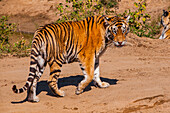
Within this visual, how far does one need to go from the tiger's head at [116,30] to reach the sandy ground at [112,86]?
1.03 m

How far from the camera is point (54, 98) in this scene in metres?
6.16

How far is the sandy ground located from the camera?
5.61 meters

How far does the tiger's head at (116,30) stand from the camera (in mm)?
6012

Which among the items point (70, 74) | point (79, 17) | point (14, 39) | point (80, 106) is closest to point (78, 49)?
point (80, 106)

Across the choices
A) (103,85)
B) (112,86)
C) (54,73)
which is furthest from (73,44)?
(112,86)

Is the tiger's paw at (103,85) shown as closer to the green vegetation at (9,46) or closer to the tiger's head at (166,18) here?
the green vegetation at (9,46)

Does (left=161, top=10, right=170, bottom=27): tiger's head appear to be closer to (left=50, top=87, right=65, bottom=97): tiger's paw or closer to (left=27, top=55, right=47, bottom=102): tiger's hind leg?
(left=50, top=87, right=65, bottom=97): tiger's paw

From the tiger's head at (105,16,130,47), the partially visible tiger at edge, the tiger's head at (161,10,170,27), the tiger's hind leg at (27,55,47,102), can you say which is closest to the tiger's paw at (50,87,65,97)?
the partially visible tiger at edge

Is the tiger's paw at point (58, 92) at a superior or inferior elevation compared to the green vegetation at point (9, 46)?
inferior

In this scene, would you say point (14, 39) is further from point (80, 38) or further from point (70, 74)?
point (80, 38)

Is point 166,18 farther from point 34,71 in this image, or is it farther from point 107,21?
point 34,71

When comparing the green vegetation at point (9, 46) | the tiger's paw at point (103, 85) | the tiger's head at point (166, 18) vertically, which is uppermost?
the tiger's head at point (166, 18)

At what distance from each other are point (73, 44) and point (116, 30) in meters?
0.86

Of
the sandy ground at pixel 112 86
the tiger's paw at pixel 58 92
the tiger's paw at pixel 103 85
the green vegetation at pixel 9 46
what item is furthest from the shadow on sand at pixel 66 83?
the green vegetation at pixel 9 46
